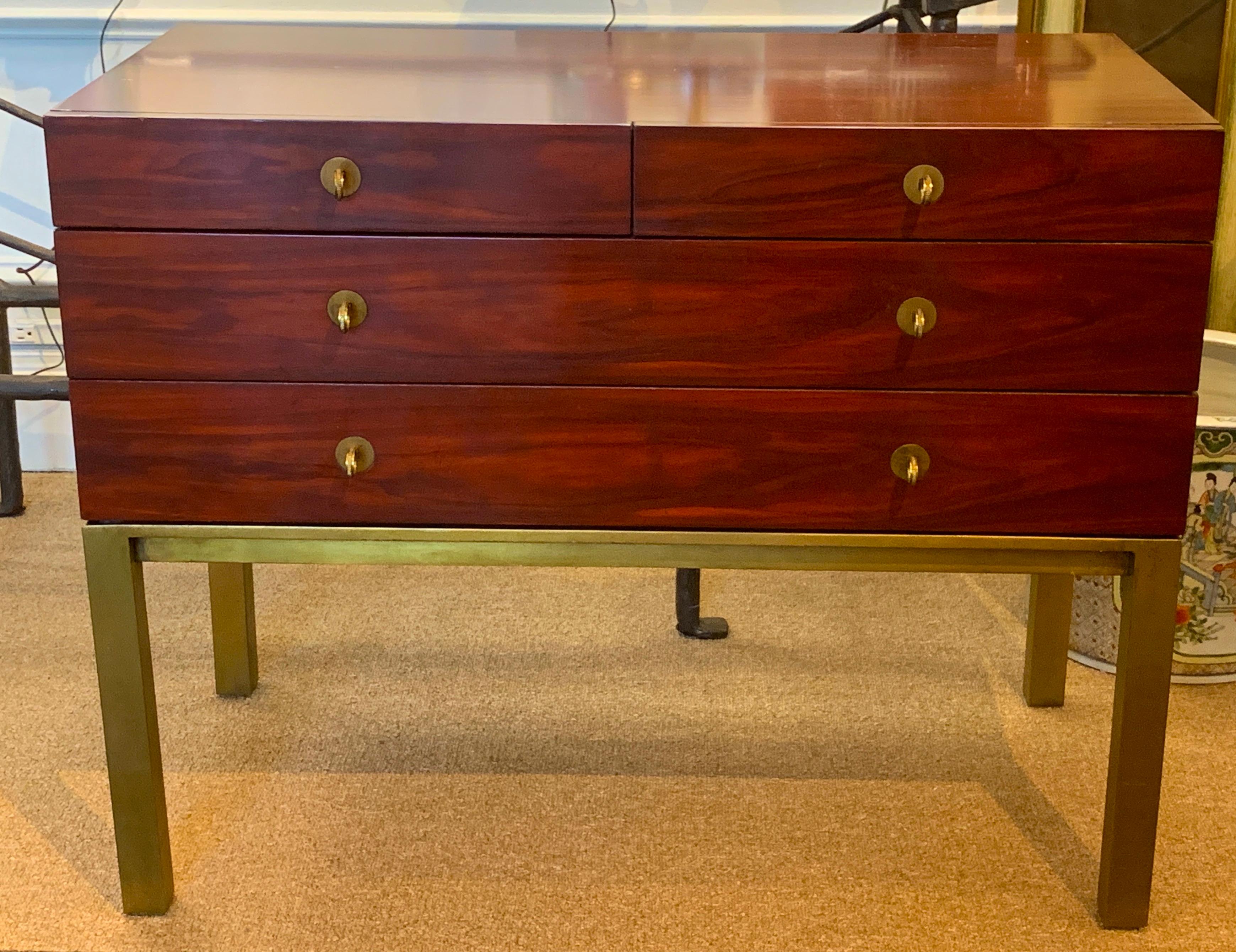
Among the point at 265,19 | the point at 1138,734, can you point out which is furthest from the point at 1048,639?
the point at 265,19

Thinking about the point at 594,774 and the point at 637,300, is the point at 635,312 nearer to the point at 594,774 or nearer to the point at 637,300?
the point at 637,300

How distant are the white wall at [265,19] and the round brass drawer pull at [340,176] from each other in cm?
109

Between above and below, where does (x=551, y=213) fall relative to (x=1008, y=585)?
above

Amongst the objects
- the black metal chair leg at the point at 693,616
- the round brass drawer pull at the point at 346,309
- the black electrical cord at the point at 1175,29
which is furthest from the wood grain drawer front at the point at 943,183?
the black electrical cord at the point at 1175,29

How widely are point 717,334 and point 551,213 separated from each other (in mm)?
174

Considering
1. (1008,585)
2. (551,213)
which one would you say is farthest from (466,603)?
(551,213)

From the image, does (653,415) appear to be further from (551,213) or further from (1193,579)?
(1193,579)

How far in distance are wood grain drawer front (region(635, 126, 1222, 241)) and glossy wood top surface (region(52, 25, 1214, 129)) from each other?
2 cm

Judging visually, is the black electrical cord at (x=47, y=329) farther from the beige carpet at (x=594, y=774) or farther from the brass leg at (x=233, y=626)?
the brass leg at (x=233, y=626)

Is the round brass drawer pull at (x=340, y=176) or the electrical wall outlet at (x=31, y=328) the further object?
the electrical wall outlet at (x=31, y=328)

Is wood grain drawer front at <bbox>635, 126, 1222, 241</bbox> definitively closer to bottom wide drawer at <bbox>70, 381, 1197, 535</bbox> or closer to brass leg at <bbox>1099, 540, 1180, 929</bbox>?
bottom wide drawer at <bbox>70, 381, 1197, 535</bbox>

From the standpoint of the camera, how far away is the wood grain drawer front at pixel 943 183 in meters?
1.12

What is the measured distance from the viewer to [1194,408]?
118cm

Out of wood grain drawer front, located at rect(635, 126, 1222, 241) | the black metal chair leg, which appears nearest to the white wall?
the black metal chair leg
